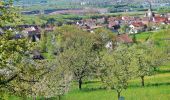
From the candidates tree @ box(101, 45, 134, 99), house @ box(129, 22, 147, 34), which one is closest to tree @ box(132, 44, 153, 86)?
tree @ box(101, 45, 134, 99)

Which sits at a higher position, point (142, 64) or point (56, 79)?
point (56, 79)

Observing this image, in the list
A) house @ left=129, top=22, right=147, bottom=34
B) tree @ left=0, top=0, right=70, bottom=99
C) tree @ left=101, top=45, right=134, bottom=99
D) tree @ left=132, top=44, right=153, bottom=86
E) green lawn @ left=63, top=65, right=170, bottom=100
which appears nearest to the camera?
tree @ left=0, top=0, right=70, bottom=99

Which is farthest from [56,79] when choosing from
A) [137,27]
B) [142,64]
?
[137,27]

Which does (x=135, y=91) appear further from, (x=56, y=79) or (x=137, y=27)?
(x=137, y=27)

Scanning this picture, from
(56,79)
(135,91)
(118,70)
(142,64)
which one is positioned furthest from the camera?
(142,64)

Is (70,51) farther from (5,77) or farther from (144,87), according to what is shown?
(5,77)

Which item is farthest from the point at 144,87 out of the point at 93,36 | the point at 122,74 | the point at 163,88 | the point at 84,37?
the point at 93,36

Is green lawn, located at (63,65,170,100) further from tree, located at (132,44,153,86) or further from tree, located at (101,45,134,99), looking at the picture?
tree, located at (101,45,134,99)

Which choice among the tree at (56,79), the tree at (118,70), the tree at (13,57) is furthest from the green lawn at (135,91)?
the tree at (13,57)

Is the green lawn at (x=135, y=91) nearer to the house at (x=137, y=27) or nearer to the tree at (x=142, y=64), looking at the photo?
the tree at (x=142, y=64)
